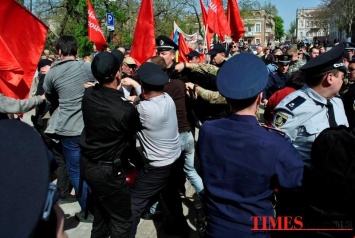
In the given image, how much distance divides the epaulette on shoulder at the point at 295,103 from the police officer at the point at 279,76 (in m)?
3.49

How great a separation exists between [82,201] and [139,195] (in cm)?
109

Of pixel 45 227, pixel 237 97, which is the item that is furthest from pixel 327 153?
pixel 45 227

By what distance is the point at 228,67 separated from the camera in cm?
201

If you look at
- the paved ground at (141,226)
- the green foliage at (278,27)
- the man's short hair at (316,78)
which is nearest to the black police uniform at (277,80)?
the paved ground at (141,226)

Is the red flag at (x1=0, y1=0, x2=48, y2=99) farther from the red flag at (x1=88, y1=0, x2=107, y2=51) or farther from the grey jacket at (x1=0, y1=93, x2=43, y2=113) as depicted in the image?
the red flag at (x1=88, y1=0, x2=107, y2=51)

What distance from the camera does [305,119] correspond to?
2.36 metres

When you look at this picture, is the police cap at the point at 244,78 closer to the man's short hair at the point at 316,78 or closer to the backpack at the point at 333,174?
the backpack at the point at 333,174

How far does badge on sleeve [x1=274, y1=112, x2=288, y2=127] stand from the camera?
2.44 metres

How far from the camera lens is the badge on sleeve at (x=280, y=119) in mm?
2441

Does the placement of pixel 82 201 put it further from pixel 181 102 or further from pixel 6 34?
pixel 6 34

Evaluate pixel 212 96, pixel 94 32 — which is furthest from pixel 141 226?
pixel 94 32

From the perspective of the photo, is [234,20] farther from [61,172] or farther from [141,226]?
[141,226]

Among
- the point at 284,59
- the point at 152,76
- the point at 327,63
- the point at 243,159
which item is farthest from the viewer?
the point at 284,59

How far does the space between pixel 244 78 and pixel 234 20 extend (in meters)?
6.86
